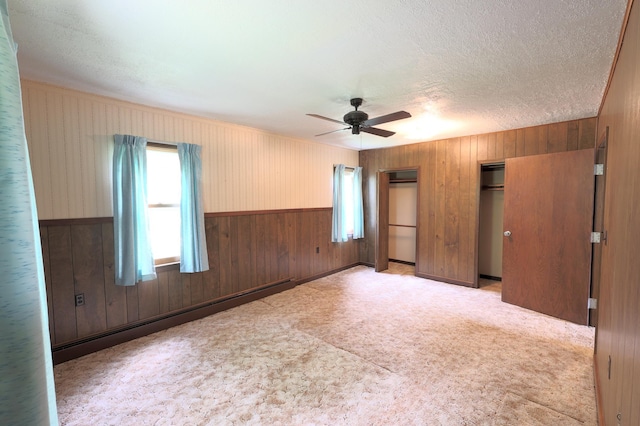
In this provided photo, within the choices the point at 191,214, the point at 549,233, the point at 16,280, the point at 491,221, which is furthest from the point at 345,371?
the point at 491,221

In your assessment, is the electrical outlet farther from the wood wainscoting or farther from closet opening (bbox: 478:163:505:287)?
closet opening (bbox: 478:163:505:287)

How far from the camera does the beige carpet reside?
1874 mm

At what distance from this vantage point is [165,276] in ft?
10.5

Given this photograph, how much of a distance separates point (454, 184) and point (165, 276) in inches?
169

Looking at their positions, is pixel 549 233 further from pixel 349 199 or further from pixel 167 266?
pixel 167 266

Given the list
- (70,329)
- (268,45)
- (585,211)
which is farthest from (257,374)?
(585,211)

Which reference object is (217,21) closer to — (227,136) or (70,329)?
(227,136)

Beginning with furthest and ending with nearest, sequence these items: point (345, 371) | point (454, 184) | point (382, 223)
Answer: point (382, 223) < point (454, 184) < point (345, 371)

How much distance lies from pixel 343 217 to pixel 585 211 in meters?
3.33

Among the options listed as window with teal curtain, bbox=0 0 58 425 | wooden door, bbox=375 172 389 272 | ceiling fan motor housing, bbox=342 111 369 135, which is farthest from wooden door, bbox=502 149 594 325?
window with teal curtain, bbox=0 0 58 425

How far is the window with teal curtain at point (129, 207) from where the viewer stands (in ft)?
9.03

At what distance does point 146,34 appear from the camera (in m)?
1.68

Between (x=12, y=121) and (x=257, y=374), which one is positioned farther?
(x=257, y=374)

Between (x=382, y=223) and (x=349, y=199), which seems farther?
(x=349, y=199)
